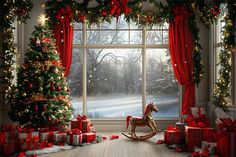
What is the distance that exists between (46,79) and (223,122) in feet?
12.2

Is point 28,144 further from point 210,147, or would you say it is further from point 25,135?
point 210,147

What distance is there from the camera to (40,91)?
759 cm

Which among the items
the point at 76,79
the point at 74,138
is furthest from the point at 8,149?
the point at 76,79

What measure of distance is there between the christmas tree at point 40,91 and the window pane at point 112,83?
4.38 feet

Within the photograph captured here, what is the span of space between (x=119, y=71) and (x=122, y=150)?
9.73 ft

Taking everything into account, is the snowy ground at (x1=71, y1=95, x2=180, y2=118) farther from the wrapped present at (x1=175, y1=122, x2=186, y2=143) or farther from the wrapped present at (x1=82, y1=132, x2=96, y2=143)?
the wrapped present at (x1=175, y1=122, x2=186, y2=143)

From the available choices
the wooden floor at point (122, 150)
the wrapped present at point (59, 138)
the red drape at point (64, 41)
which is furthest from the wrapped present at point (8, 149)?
the red drape at point (64, 41)

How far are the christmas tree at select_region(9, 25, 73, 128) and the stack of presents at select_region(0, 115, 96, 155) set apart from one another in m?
0.27

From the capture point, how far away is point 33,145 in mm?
6555

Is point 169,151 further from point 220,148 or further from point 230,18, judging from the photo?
point 230,18

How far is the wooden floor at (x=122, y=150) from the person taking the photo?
20.3 feet

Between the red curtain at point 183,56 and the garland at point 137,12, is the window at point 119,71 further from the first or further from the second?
the garland at point 137,12

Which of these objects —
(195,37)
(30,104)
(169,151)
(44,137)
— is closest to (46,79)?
(30,104)

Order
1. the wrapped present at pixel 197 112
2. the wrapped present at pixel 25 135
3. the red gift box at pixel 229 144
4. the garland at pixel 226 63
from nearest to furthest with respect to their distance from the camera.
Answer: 1. the red gift box at pixel 229 144
2. the wrapped present at pixel 25 135
3. the garland at pixel 226 63
4. the wrapped present at pixel 197 112
